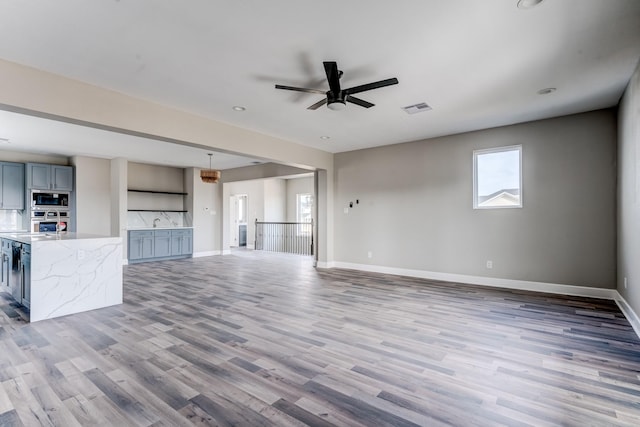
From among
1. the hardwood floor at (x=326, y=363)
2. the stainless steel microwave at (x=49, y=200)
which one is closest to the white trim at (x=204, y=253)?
the stainless steel microwave at (x=49, y=200)

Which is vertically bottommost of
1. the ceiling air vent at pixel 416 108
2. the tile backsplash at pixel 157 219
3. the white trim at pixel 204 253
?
the white trim at pixel 204 253

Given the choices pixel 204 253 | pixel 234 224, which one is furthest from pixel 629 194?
pixel 234 224

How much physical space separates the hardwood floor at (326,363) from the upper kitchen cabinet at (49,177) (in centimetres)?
366

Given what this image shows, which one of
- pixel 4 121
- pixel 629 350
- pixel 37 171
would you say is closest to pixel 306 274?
pixel 629 350

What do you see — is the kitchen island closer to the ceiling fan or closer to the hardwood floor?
the hardwood floor

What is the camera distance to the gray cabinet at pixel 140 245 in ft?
26.4

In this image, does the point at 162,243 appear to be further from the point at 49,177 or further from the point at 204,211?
the point at 49,177

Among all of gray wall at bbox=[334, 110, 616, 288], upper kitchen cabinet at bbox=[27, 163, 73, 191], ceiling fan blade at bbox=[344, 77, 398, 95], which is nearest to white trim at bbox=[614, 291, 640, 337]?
gray wall at bbox=[334, 110, 616, 288]

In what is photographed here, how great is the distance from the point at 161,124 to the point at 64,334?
259cm

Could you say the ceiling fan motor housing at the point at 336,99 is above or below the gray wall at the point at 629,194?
above

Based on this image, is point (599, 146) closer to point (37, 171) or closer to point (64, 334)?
point (64, 334)

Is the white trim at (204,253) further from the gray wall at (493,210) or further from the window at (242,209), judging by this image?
the gray wall at (493,210)

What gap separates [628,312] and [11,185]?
1063 cm

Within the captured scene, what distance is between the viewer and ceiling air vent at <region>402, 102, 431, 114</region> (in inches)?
167
